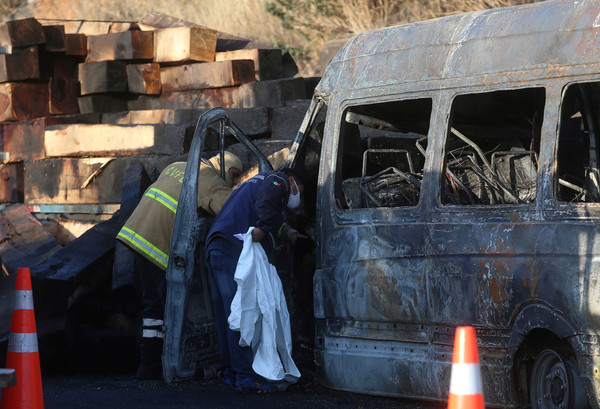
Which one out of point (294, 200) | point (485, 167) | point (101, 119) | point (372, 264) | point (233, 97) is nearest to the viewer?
point (372, 264)

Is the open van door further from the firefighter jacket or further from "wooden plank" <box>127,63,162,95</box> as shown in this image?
"wooden plank" <box>127,63,162,95</box>

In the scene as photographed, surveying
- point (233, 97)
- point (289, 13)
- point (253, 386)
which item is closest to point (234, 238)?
point (253, 386)

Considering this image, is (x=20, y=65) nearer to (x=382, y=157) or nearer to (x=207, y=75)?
(x=207, y=75)

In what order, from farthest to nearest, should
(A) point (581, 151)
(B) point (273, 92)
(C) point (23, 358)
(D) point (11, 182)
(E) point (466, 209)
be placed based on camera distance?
(D) point (11, 182)
(B) point (273, 92)
(A) point (581, 151)
(E) point (466, 209)
(C) point (23, 358)

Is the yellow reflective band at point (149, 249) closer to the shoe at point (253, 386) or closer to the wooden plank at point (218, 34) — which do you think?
the shoe at point (253, 386)

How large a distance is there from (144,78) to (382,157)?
6517 millimetres

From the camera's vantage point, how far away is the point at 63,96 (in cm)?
1333

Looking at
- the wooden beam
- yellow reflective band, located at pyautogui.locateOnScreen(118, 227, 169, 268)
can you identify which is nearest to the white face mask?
yellow reflective band, located at pyautogui.locateOnScreen(118, 227, 169, 268)

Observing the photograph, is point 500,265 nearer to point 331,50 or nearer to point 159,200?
point 159,200

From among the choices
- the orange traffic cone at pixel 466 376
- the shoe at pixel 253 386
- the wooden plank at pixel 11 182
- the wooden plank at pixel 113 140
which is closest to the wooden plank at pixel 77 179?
the wooden plank at pixel 113 140

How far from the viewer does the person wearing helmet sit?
6.86 m

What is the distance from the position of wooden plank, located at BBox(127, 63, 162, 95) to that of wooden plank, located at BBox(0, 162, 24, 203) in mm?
1720

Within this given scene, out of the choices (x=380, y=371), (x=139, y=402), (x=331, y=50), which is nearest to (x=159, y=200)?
(x=139, y=402)

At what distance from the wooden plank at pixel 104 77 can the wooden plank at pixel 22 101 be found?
0.61 m
